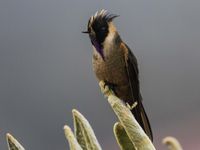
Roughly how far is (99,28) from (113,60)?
0.81ft

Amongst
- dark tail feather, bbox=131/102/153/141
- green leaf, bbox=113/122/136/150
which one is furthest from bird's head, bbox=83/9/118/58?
green leaf, bbox=113/122/136/150

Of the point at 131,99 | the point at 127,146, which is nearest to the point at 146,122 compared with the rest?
the point at 131,99

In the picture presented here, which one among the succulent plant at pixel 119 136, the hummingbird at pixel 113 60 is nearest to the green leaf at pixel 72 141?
the succulent plant at pixel 119 136

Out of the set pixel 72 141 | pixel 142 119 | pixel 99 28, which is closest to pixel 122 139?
pixel 72 141

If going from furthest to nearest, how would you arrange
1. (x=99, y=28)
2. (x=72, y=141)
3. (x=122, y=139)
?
(x=99, y=28) → (x=122, y=139) → (x=72, y=141)

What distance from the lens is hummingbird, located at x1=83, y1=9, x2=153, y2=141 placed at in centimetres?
187

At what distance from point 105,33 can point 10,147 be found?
141 centimetres

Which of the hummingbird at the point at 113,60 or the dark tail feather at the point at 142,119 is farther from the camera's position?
the hummingbird at the point at 113,60

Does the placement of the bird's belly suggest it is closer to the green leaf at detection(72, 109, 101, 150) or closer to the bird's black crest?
the bird's black crest

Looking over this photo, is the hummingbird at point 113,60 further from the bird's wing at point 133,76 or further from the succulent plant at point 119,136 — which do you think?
the succulent plant at point 119,136

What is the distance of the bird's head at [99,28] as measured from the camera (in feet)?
6.02

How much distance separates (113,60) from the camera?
6.77ft

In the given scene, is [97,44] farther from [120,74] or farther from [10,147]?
[10,147]

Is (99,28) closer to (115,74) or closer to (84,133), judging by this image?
(115,74)
